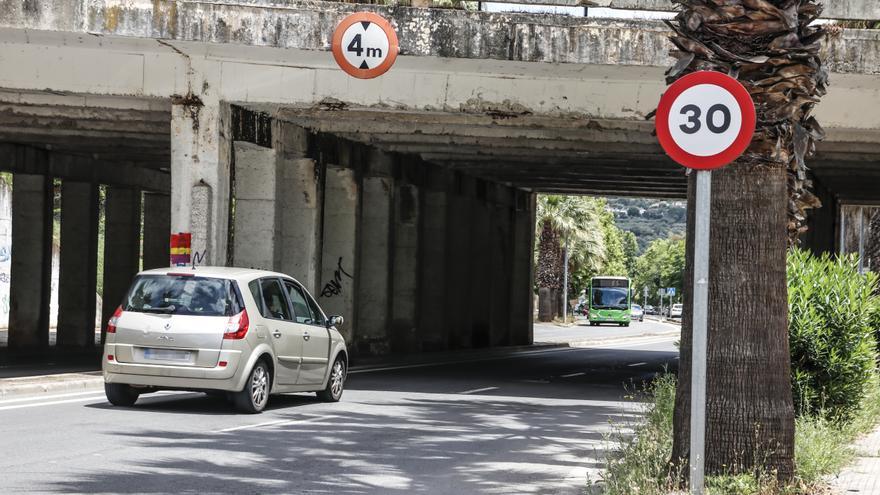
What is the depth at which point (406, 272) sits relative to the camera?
33.1 m

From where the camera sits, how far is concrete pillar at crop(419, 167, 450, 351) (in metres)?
34.9

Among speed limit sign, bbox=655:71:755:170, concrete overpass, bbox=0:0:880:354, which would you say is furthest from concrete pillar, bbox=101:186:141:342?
speed limit sign, bbox=655:71:755:170

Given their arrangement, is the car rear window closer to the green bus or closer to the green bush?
the green bush

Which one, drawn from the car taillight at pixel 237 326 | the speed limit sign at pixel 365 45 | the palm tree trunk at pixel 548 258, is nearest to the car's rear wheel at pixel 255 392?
the car taillight at pixel 237 326

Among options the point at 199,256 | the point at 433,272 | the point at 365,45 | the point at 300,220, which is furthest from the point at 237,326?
the point at 433,272

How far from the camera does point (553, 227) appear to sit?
73.2 meters

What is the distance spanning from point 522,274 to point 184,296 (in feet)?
96.9

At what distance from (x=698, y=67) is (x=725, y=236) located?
4.06 ft

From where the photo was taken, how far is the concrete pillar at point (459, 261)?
3609 cm

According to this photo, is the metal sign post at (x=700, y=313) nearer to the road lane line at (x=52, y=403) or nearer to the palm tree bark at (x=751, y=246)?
the palm tree bark at (x=751, y=246)

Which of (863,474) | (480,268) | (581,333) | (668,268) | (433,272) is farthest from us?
(668,268)

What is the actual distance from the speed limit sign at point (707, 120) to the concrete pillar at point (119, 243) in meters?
33.2

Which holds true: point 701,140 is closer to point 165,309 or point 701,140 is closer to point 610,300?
point 165,309

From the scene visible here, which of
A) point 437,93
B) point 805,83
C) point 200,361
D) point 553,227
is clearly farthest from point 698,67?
point 553,227
